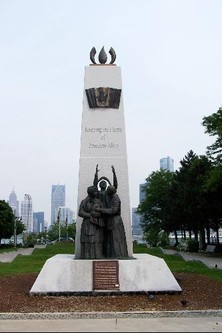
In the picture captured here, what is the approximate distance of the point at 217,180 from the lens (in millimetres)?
28938

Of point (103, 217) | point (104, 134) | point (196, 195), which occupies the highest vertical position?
point (196, 195)

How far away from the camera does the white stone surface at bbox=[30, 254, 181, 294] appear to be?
459 inches

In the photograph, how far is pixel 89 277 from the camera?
38.6ft

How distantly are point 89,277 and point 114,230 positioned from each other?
1732 millimetres

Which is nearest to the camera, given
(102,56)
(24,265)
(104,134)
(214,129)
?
(104,134)

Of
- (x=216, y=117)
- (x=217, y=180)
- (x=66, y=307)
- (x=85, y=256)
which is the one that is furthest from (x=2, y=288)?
(x=216, y=117)

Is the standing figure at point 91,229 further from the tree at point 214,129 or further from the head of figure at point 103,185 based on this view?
the tree at point 214,129

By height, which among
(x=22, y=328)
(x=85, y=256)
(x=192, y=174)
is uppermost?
(x=192, y=174)

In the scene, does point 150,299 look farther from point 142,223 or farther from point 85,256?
point 142,223

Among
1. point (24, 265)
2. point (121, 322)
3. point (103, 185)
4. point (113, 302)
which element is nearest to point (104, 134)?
point (103, 185)

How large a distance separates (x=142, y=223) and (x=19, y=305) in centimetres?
5231

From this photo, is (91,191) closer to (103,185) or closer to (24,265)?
(103,185)

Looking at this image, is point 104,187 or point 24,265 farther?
point 24,265

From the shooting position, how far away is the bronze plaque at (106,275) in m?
11.6
